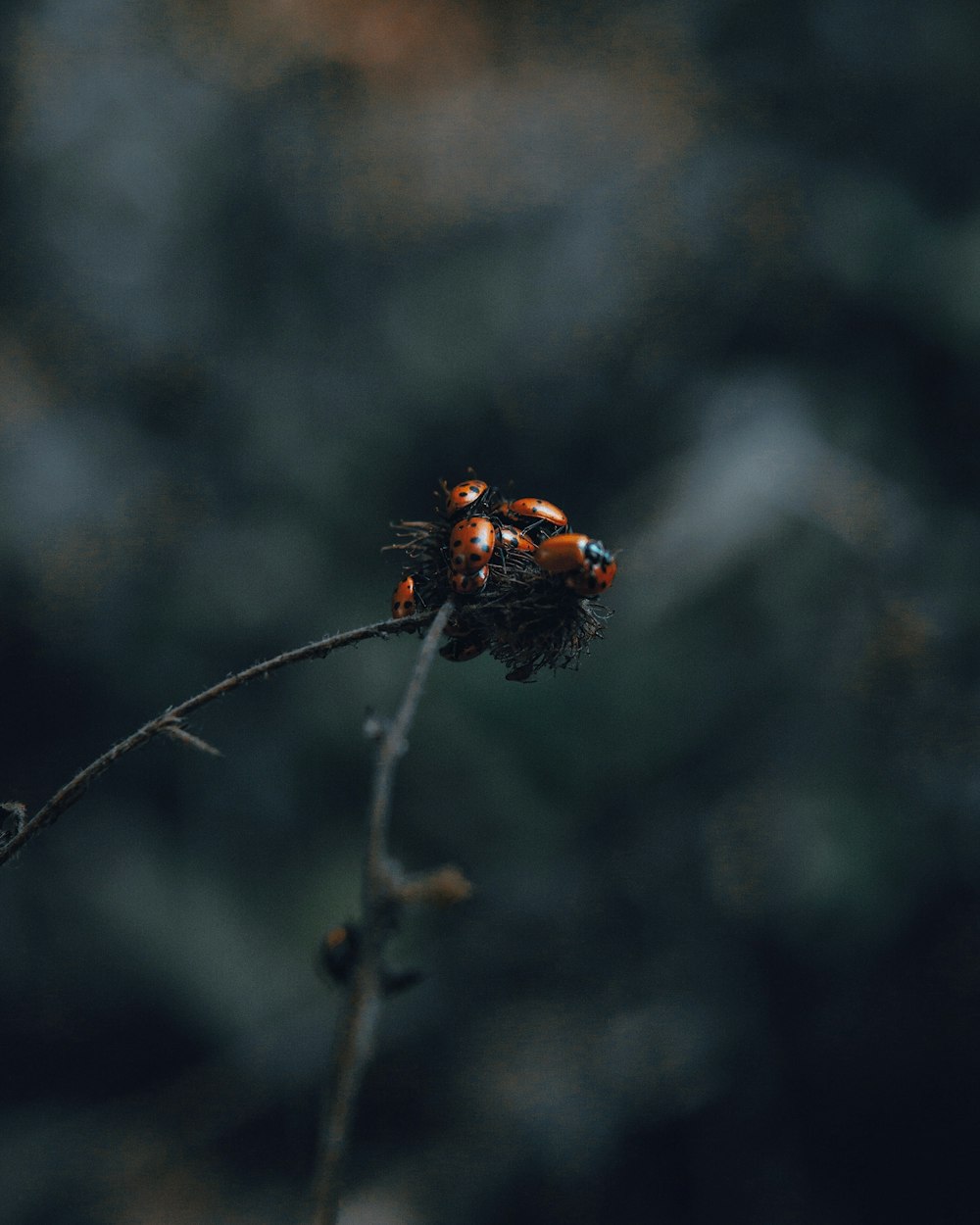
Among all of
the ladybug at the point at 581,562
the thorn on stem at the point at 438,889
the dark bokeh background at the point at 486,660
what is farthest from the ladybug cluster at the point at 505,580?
the dark bokeh background at the point at 486,660

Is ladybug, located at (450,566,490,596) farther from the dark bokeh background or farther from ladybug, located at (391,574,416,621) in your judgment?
the dark bokeh background

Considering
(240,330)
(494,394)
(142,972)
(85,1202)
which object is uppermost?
(240,330)

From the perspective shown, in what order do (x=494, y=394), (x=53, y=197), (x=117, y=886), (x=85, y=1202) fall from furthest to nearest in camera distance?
(x=494, y=394), (x=53, y=197), (x=117, y=886), (x=85, y=1202)

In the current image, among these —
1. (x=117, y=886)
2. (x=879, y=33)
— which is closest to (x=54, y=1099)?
(x=117, y=886)

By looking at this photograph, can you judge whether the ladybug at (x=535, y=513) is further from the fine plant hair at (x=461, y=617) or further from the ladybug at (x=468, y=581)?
the ladybug at (x=468, y=581)

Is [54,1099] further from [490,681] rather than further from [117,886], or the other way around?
[490,681]

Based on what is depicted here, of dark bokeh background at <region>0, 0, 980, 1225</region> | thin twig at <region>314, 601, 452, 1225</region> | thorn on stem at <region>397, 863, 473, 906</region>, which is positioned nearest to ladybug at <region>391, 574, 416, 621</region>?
thin twig at <region>314, 601, 452, 1225</region>

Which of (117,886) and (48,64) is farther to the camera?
(48,64)

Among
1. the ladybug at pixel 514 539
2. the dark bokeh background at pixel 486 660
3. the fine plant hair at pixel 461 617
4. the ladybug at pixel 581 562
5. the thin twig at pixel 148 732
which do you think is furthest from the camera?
the dark bokeh background at pixel 486 660

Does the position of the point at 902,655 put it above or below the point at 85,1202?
above
